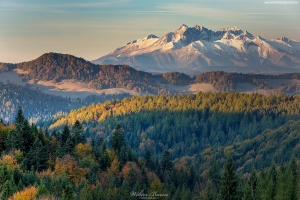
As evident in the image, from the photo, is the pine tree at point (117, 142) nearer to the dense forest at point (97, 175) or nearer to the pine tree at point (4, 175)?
the dense forest at point (97, 175)

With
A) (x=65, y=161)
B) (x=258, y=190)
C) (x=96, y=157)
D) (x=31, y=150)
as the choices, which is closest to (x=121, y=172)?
(x=96, y=157)

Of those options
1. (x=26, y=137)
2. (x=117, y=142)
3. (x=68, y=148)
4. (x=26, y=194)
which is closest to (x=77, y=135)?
(x=117, y=142)

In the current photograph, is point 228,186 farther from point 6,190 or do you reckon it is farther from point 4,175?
point 4,175

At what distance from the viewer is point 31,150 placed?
440 ft

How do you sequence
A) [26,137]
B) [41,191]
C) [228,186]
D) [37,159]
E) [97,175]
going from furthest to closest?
[97,175]
[26,137]
[37,159]
[228,186]
[41,191]

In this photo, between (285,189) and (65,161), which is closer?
(285,189)

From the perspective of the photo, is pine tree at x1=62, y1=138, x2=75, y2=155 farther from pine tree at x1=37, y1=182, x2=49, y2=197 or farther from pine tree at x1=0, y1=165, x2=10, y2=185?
pine tree at x1=37, y1=182, x2=49, y2=197

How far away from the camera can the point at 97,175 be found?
146 metres

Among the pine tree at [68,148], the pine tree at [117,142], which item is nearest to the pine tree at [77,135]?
the pine tree at [117,142]

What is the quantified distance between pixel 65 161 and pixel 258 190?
4724 cm

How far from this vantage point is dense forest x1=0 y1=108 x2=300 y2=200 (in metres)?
111

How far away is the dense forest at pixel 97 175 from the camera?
4365 inches

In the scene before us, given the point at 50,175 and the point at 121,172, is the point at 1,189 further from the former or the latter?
the point at 121,172

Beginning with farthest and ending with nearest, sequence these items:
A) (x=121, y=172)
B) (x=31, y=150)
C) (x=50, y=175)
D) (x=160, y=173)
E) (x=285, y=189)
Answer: (x=160, y=173) < (x=121, y=172) < (x=31, y=150) < (x=50, y=175) < (x=285, y=189)
